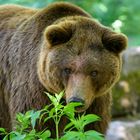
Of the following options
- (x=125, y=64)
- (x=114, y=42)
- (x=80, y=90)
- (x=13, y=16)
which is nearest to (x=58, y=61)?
(x=80, y=90)

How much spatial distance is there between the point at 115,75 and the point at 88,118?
230cm

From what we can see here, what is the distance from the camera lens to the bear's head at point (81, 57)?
6.00 m

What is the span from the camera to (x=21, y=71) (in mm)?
6590

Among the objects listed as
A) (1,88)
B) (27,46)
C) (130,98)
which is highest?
(27,46)

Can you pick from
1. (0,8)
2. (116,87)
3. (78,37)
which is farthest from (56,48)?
(116,87)

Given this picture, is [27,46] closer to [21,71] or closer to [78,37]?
[21,71]

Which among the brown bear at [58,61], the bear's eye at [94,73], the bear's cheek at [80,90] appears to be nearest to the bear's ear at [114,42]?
the brown bear at [58,61]

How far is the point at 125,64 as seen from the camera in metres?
10.6

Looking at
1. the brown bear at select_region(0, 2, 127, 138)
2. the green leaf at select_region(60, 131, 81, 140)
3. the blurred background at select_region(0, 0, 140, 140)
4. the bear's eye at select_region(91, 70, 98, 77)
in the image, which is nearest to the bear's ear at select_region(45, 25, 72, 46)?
the brown bear at select_region(0, 2, 127, 138)

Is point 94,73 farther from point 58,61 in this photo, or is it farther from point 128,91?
point 128,91

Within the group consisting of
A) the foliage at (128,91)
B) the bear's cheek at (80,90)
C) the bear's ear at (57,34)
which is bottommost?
the foliage at (128,91)

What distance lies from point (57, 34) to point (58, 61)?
0.91ft

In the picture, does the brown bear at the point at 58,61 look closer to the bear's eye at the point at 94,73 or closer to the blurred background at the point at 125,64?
the bear's eye at the point at 94,73

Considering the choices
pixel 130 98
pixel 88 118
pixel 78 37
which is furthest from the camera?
pixel 130 98
